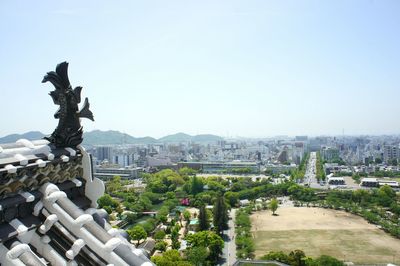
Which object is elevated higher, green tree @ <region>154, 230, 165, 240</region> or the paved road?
green tree @ <region>154, 230, 165, 240</region>

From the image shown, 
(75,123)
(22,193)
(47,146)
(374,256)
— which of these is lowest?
(374,256)

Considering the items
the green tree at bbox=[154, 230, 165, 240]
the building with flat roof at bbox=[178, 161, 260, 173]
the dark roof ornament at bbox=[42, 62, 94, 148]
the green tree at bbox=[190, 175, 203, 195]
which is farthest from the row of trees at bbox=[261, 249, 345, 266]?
the building with flat roof at bbox=[178, 161, 260, 173]

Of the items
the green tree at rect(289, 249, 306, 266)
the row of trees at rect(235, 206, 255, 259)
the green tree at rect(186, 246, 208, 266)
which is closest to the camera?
the green tree at rect(289, 249, 306, 266)

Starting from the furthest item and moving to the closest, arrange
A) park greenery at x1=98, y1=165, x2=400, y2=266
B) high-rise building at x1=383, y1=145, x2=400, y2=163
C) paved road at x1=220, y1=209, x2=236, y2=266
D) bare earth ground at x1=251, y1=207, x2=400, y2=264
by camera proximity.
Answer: high-rise building at x1=383, y1=145, x2=400, y2=163, bare earth ground at x1=251, y1=207, x2=400, y2=264, paved road at x1=220, y1=209, x2=236, y2=266, park greenery at x1=98, y1=165, x2=400, y2=266

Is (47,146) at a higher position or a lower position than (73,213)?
higher

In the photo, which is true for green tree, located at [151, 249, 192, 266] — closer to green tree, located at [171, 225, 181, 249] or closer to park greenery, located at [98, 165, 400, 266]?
park greenery, located at [98, 165, 400, 266]

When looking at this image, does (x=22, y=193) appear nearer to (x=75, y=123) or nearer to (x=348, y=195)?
(x=75, y=123)

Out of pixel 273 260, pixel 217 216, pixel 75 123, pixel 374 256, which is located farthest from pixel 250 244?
pixel 75 123
